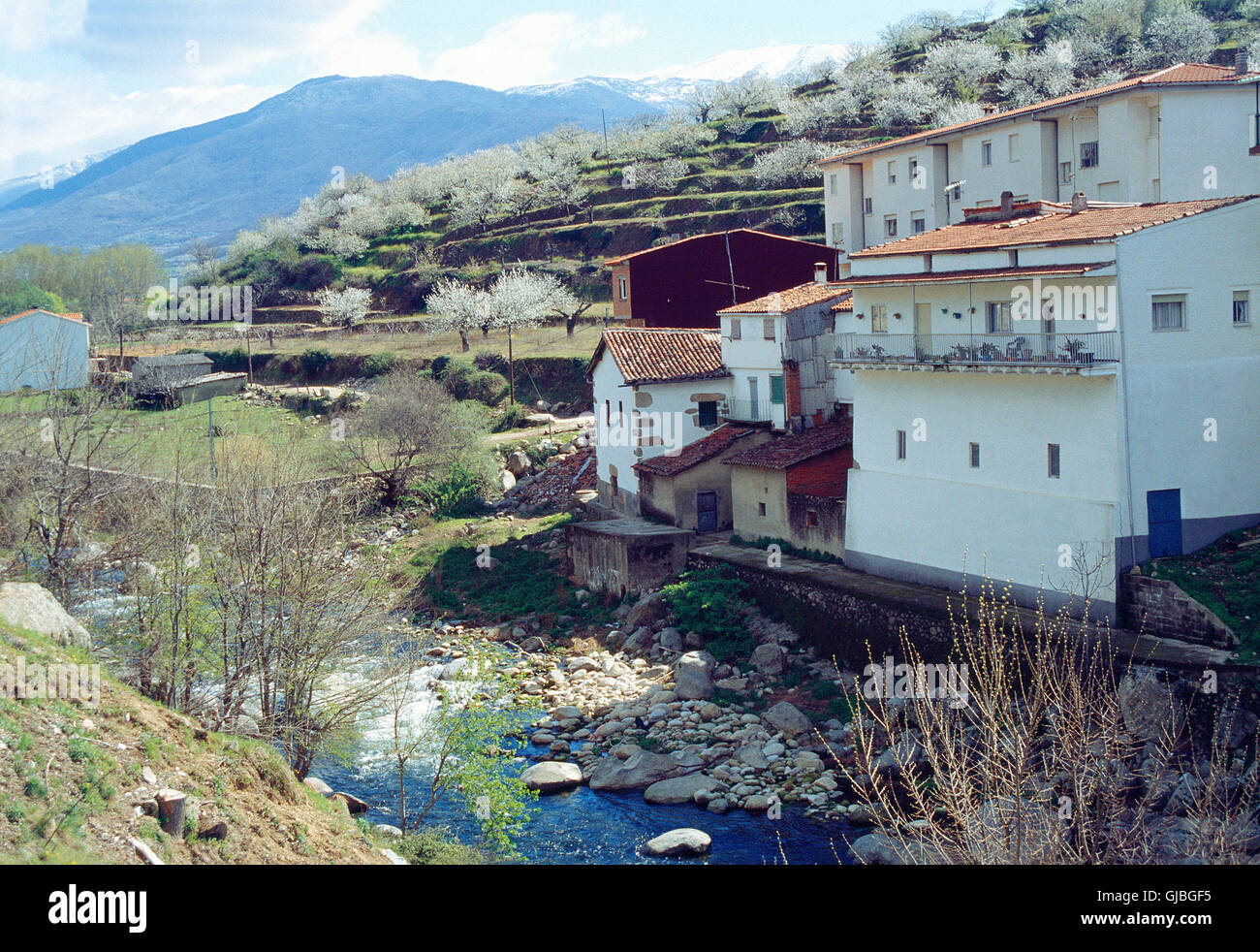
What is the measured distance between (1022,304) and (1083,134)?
14.0 meters

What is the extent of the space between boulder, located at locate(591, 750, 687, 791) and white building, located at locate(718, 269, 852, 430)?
47.6ft

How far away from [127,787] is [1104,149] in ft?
105

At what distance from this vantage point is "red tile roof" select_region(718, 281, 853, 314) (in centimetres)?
3441

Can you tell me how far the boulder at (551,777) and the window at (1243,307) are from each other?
16627 millimetres

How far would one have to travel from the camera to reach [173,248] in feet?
634

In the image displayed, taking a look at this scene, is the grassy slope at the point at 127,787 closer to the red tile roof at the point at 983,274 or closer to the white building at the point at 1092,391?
the white building at the point at 1092,391

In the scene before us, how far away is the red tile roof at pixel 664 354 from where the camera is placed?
3647 centimetres

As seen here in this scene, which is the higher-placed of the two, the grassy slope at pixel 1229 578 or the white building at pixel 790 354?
the white building at pixel 790 354

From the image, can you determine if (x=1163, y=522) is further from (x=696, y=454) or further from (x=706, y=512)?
(x=696, y=454)

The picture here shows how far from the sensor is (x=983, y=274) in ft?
81.1

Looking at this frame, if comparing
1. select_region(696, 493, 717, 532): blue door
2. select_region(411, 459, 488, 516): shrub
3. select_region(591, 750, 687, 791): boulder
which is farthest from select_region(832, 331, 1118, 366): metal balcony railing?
select_region(411, 459, 488, 516): shrub

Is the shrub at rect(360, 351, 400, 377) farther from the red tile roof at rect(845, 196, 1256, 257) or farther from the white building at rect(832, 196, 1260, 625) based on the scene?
the white building at rect(832, 196, 1260, 625)

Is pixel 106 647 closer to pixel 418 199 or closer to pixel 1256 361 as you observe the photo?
pixel 1256 361

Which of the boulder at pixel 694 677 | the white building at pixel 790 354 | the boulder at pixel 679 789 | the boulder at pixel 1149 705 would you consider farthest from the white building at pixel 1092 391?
the boulder at pixel 679 789
